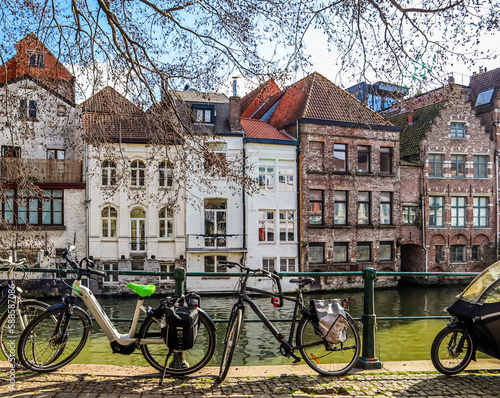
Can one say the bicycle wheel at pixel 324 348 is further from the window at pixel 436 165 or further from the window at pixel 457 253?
the window at pixel 457 253

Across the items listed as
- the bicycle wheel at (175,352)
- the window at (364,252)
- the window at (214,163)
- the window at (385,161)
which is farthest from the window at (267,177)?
the bicycle wheel at (175,352)

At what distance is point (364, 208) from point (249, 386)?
25.6 meters

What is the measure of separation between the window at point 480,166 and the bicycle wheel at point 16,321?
103 feet

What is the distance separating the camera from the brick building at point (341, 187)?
89.9ft

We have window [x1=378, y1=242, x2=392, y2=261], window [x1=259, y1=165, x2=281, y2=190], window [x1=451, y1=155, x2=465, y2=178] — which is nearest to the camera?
window [x1=259, y1=165, x2=281, y2=190]

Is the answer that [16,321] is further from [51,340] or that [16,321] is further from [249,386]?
[249,386]

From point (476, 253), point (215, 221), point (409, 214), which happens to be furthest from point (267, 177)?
point (476, 253)

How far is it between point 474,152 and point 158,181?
2018cm

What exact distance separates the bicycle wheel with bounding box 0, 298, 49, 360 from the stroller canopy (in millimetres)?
4194

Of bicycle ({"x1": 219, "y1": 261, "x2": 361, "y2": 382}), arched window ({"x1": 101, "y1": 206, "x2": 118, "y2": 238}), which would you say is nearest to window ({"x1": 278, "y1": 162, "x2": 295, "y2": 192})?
arched window ({"x1": 101, "y1": 206, "x2": 118, "y2": 238})

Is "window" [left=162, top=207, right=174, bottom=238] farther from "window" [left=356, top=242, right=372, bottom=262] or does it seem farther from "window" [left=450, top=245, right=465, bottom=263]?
"window" [left=450, top=245, right=465, bottom=263]

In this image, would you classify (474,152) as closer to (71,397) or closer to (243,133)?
(243,133)

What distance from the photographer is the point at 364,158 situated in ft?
95.8

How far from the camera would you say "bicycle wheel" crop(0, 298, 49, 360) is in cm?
450
